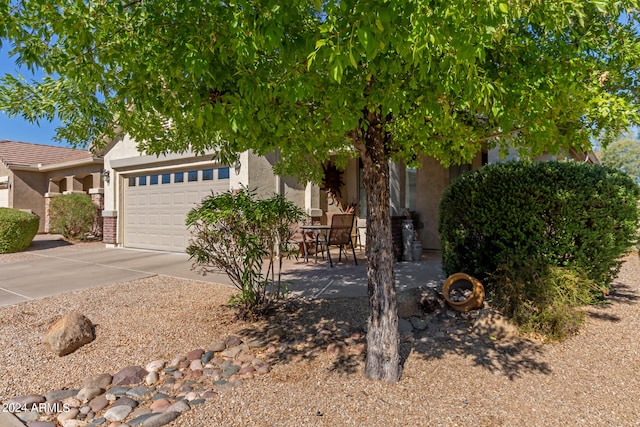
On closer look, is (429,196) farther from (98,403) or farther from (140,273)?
(98,403)

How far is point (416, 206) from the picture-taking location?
1106 cm

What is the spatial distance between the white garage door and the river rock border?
243 inches

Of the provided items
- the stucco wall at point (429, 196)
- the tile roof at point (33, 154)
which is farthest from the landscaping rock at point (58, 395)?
the tile roof at point (33, 154)

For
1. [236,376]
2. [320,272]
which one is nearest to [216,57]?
[236,376]

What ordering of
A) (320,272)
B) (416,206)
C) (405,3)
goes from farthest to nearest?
1. (416,206)
2. (320,272)
3. (405,3)

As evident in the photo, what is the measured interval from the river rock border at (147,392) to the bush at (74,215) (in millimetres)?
12824

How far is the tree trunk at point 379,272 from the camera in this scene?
338 cm

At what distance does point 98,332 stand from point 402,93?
4.30m

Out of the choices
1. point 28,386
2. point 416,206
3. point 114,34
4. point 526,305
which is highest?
point 114,34

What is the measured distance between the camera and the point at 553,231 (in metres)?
4.90

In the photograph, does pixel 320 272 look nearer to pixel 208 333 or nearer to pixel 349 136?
pixel 208 333

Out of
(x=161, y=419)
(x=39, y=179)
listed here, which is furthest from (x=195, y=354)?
(x=39, y=179)

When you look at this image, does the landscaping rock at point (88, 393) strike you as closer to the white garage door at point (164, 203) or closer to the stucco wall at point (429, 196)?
the white garage door at point (164, 203)

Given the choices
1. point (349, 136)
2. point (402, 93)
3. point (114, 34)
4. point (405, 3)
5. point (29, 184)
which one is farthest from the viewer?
point (29, 184)
